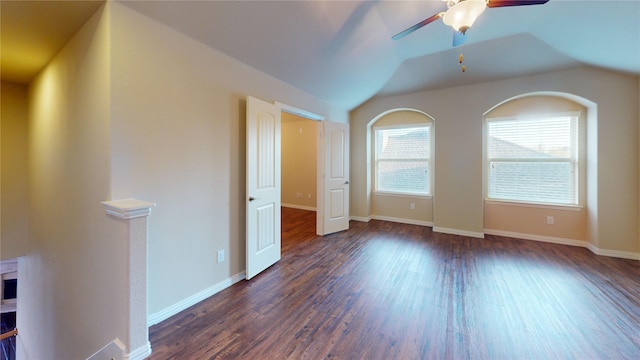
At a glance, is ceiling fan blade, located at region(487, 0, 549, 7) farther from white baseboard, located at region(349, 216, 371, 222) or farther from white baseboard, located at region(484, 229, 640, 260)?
white baseboard, located at region(349, 216, 371, 222)

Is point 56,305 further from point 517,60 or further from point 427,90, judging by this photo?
point 517,60

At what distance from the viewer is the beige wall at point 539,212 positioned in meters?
3.64

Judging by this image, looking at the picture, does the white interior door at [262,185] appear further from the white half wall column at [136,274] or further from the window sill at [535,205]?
the window sill at [535,205]

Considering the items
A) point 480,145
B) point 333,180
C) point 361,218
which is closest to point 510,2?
point 480,145

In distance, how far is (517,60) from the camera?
3.45 m

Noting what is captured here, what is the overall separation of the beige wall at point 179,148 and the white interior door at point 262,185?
141 mm

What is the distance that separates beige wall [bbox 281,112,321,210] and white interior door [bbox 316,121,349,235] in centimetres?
197

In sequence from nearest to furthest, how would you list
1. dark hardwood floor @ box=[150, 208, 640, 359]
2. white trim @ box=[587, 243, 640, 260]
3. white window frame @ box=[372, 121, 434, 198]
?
dark hardwood floor @ box=[150, 208, 640, 359] → white trim @ box=[587, 243, 640, 260] → white window frame @ box=[372, 121, 434, 198]

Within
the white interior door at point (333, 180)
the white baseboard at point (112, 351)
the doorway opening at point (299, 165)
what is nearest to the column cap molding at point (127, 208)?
the white baseboard at point (112, 351)

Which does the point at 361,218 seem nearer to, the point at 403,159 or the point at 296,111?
the point at 403,159

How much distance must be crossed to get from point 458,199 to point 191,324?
4329 mm

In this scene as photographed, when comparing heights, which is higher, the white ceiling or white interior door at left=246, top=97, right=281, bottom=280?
the white ceiling

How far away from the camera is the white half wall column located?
1469mm

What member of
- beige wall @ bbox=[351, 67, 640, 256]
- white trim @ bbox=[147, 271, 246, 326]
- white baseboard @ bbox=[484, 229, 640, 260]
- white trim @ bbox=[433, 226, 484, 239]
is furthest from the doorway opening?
white baseboard @ bbox=[484, 229, 640, 260]
